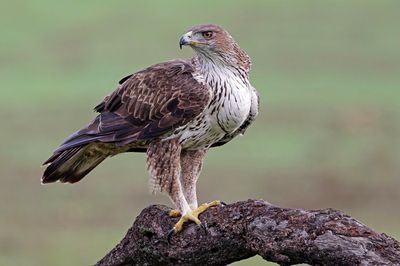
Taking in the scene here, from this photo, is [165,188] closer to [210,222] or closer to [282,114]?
[210,222]

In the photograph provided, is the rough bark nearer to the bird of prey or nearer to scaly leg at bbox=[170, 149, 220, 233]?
the bird of prey

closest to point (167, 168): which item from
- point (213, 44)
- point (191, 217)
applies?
point (191, 217)

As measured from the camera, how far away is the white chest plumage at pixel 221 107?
30.5 feet

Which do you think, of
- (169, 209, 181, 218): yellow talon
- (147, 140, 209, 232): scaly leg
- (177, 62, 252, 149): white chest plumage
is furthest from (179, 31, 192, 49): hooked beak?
(169, 209, 181, 218): yellow talon

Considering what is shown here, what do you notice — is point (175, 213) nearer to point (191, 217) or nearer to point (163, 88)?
point (191, 217)

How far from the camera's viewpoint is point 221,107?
30.6 ft

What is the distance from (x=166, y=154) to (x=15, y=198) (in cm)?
1014

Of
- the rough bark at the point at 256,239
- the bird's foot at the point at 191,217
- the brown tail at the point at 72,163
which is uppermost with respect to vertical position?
the brown tail at the point at 72,163

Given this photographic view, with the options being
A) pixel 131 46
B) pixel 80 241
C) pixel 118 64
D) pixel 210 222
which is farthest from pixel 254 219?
pixel 131 46

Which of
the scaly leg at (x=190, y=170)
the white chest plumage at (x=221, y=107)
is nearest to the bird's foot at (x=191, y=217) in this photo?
the white chest plumage at (x=221, y=107)

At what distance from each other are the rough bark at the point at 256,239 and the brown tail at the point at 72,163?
71cm

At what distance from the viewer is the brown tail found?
9.61 m

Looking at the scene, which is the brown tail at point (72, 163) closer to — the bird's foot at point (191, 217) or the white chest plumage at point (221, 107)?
the white chest plumage at point (221, 107)

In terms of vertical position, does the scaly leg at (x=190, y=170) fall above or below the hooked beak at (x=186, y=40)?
below
